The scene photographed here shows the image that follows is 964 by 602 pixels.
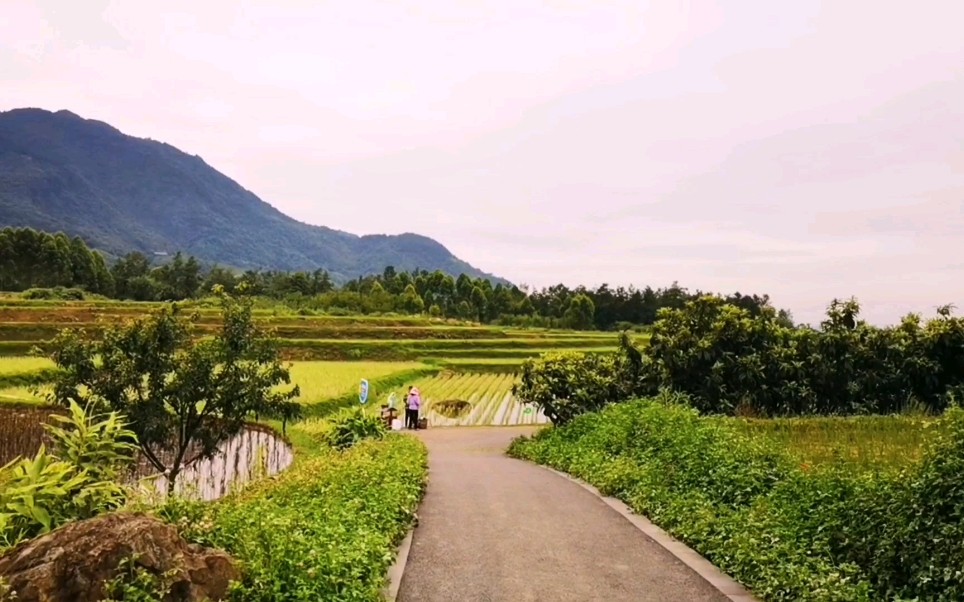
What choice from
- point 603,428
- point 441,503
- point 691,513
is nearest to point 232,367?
point 441,503

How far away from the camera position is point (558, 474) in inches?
531

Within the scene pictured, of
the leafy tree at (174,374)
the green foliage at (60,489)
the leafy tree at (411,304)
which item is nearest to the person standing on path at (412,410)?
the leafy tree at (174,374)

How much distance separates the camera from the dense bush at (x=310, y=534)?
4.99 metres

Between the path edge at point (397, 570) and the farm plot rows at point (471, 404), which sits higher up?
the path edge at point (397, 570)

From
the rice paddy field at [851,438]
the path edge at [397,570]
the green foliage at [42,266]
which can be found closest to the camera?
the path edge at [397,570]

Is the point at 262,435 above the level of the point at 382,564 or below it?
below

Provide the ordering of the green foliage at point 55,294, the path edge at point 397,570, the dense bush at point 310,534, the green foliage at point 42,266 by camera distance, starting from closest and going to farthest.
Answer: the dense bush at point 310,534, the path edge at point 397,570, the green foliage at point 55,294, the green foliage at point 42,266

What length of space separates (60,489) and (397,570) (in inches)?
112

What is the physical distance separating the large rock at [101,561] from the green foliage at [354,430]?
13.7 metres

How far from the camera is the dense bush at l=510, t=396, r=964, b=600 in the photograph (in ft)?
17.9

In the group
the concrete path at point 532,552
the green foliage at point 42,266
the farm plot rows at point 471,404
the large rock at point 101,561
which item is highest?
the green foliage at point 42,266

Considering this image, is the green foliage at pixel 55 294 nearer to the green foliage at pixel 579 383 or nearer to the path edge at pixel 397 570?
the green foliage at pixel 579 383

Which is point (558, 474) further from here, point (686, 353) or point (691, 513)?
point (686, 353)

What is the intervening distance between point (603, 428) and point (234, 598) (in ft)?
37.3
